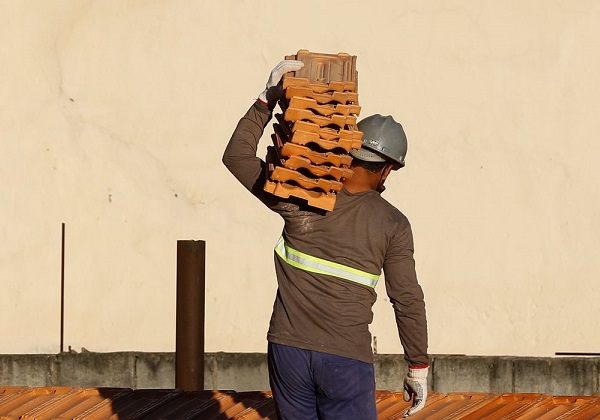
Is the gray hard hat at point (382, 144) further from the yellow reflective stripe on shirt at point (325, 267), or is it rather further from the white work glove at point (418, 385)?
the white work glove at point (418, 385)

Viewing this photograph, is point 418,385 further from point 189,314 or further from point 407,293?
point 189,314

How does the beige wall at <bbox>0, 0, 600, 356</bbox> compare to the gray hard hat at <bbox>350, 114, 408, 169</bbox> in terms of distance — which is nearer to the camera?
the gray hard hat at <bbox>350, 114, 408, 169</bbox>

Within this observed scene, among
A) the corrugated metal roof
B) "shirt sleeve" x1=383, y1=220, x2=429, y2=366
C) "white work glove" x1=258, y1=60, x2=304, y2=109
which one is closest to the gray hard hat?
"shirt sleeve" x1=383, y1=220, x2=429, y2=366

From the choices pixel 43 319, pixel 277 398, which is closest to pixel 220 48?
pixel 43 319

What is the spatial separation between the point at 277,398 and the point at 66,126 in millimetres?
7759

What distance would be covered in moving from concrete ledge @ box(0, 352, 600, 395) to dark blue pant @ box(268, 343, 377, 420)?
638 cm

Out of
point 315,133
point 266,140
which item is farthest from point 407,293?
point 266,140

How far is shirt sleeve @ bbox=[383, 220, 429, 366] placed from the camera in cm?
677

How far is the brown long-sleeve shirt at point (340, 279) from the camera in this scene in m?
6.65

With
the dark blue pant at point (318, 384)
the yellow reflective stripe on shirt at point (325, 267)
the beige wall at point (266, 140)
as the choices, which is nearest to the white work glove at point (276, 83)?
the yellow reflective stripe on shirt at point (325, 267)

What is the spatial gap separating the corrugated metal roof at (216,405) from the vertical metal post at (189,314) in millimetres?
1867

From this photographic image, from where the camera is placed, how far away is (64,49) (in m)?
14.2

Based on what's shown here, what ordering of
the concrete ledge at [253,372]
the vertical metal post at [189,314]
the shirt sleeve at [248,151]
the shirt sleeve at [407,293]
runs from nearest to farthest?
1. the shirt sleeve at [407,293]
2. the shirt sleeve at [248,151]
3. the vertical metal post at [189,314]
4. the concrete ledge at [253,372]

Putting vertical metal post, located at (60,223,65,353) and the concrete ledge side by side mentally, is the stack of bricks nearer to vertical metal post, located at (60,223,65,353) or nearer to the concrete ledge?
the concrete ledge
